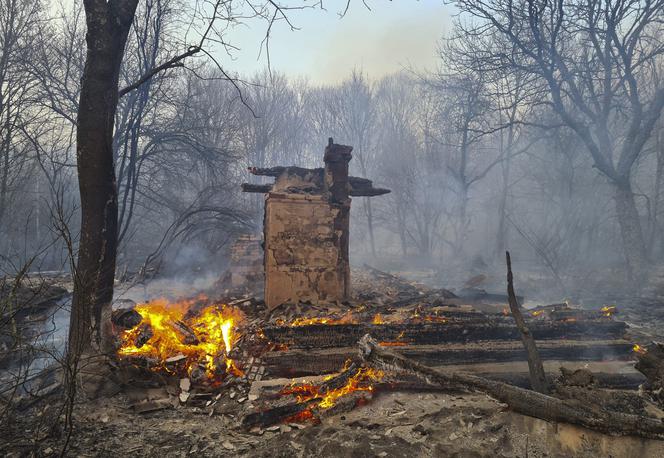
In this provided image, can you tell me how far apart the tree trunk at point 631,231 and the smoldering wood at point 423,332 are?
22.4 feet

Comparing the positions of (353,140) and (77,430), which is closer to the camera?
(77,430)

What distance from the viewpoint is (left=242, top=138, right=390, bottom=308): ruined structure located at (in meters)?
8.20

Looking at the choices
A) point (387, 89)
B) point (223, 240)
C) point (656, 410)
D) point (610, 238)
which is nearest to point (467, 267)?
point (610, 238)

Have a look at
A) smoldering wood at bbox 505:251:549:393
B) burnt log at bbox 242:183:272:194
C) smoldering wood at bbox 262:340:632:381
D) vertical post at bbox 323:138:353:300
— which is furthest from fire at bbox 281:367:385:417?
burnt log at bbox 242:183:272:194

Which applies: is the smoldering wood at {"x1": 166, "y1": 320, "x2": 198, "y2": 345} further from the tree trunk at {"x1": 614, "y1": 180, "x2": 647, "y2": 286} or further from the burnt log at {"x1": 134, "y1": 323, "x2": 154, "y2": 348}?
the tree trunk at {"x1": 614, "y1": 180, "x2": 647, "y2": 286}

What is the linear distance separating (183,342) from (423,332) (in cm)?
404

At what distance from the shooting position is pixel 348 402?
14.5 feet

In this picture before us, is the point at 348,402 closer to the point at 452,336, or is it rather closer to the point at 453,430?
the point at 453,430

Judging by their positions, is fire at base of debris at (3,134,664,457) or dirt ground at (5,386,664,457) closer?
dirt ground at (5,386,664,457)

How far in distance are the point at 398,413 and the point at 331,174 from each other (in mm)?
5617

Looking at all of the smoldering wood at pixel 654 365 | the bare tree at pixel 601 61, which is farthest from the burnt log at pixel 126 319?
the bare tree at pixel 601 61

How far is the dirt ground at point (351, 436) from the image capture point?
314 cm

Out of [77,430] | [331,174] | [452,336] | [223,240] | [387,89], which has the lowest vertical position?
[77,430]

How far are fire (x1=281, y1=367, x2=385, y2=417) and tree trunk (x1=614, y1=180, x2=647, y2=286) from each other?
10981mm
